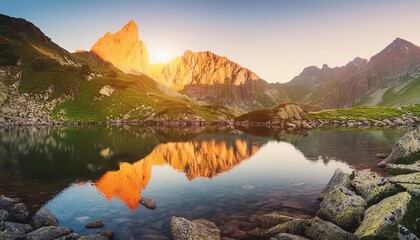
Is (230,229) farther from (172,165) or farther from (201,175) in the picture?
(172,165)

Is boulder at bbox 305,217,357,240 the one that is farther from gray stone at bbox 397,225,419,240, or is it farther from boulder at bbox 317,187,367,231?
gray stone at bbox 397,225,419,240

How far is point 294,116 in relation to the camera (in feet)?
619

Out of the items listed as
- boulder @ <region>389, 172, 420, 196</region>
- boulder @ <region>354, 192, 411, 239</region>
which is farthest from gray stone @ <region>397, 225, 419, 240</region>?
boulder @ <region>389, 172, 420, 196</region>

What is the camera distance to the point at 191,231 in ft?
78.5

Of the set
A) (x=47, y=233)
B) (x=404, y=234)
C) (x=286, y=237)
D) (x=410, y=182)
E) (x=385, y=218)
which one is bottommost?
(x=47, y=233)

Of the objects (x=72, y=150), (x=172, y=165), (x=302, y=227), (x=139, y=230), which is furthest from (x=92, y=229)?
(x=72, y=150)

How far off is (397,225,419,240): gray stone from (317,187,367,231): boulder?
5513mm

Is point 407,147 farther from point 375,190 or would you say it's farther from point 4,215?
point 4,215

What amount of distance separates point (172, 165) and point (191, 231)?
3716 cm

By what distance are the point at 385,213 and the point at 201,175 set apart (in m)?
34.2

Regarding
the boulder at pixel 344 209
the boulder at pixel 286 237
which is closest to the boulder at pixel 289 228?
the boulder at pixel 286 237

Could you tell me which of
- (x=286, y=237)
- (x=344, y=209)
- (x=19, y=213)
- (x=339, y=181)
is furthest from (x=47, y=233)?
(x=339, y=181)

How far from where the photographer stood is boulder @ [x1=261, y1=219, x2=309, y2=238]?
24.6m

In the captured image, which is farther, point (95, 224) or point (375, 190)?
point (95, 224)
